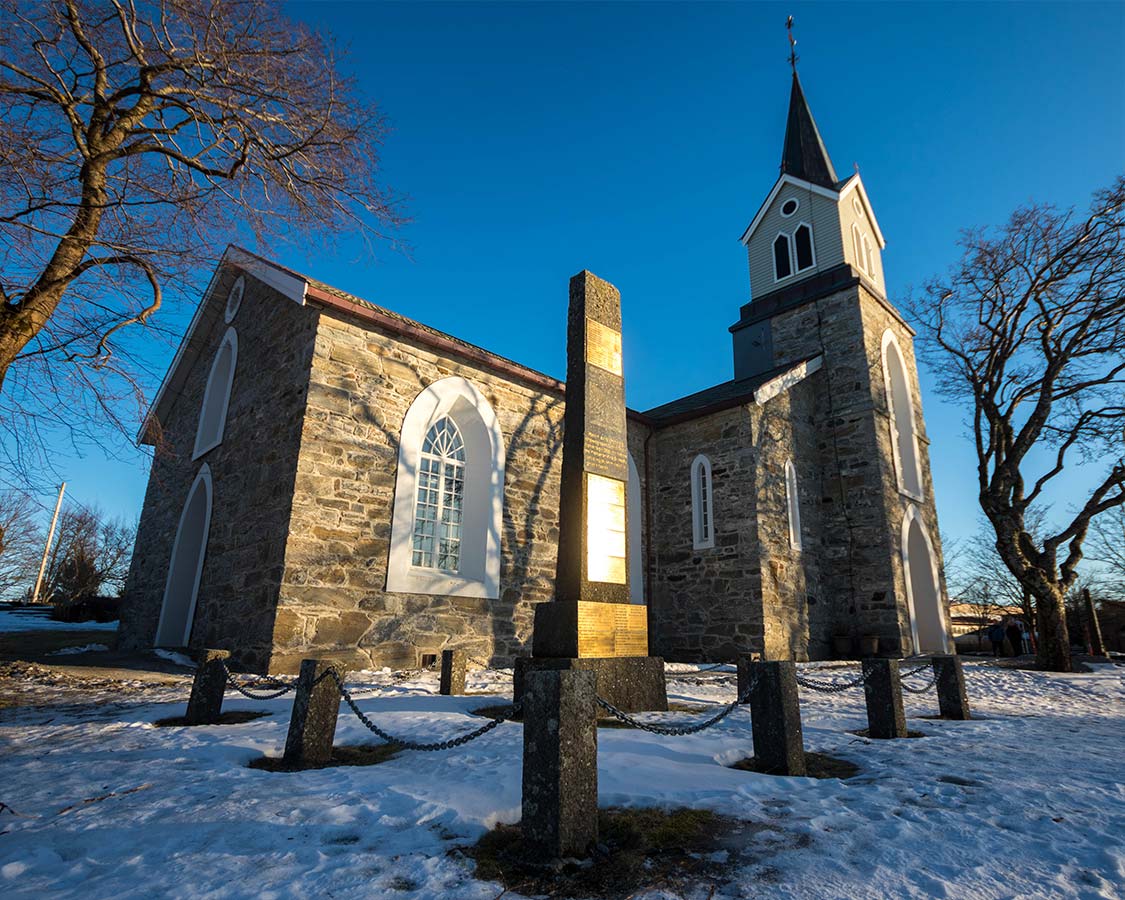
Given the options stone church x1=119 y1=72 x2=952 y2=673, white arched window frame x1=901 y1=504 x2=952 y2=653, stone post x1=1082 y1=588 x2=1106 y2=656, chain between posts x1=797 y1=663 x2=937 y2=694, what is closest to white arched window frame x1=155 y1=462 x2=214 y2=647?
stone church x1=119 y1=72 x2=952 y2=673

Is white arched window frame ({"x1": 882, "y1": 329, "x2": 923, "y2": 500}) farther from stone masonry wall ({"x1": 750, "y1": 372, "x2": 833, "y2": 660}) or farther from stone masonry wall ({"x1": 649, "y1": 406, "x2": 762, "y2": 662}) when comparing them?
stone masonry wall ({"x1": 649, "y1": 406, "x2": 762, "y2": 662})

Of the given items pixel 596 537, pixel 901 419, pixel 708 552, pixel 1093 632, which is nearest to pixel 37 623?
pixel 708 552

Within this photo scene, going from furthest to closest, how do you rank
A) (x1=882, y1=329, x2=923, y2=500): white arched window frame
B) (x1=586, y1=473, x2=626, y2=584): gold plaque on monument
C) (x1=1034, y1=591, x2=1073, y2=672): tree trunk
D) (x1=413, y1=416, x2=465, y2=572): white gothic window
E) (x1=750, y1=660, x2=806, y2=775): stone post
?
(x1=882, y1=329, x2=923, y2=500): white arched window frame
(x1=1034, y1=591, x2=1073, y2=672): tree trunk
(x1=413, y1=416, x2=465, y2=572): white gothic window
(x1=586, y1=473, x2=626, y2=584): gold plaque on monument
(x1=750, y1=660, x2=806, y2=775): stone post

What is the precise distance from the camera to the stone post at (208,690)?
5297 millimetres

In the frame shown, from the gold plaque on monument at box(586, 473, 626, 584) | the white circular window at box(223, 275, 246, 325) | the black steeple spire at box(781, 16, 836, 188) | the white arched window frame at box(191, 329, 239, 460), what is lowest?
the gold plaque on monument at box(586, 473, 626, 584)

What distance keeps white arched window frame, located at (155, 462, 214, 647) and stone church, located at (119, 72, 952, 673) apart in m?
0.04

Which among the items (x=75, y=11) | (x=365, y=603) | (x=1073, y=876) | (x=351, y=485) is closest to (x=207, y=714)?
(x=365, y=603)

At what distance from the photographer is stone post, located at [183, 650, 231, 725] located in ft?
17.4

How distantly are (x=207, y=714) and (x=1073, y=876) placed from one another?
589 centimetres

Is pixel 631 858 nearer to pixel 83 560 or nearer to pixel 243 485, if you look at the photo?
pixel 243 485

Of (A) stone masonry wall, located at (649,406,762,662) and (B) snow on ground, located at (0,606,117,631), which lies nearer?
(A) stone masonry wall, located at (649,406,762,662)

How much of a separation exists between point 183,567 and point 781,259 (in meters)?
18.1

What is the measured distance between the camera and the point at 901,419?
16.5 meters

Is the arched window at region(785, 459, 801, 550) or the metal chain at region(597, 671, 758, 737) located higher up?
the arched window at region(785, 459, 801, 550)
